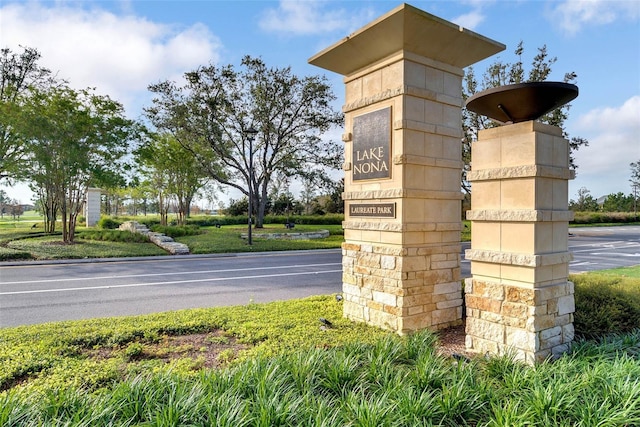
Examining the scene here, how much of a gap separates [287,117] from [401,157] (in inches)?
805

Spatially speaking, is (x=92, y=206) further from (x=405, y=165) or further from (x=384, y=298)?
(x=405, y=165)

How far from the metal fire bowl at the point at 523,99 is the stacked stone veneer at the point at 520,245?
159 mm

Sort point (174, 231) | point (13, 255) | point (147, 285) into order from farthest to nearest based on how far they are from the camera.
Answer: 1. point (174, 231)
2. point (13, 255)
3. point (147, 285)

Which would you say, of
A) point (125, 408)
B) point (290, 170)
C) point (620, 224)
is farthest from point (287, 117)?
point (620, 224)

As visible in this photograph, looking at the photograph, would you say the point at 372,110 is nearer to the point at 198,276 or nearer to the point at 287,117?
the point at 198,276

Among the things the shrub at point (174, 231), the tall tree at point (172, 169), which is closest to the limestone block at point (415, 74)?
the shrub at point (174, 231)

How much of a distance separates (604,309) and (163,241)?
17.4 metres

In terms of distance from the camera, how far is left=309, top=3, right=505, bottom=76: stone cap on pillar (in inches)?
187

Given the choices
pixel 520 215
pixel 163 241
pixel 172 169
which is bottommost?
pixel 163 241

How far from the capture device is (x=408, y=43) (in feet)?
16.6

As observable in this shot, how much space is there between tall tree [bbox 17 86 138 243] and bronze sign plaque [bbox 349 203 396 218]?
1527 centimetres

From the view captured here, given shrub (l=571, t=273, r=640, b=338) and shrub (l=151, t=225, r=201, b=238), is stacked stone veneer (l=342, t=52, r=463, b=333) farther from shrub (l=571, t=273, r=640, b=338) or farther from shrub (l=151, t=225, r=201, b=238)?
shrub (l=151, t=225, r=201, b=238)

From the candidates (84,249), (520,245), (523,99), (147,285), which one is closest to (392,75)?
(523,99)

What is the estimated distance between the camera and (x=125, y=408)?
2.89m
